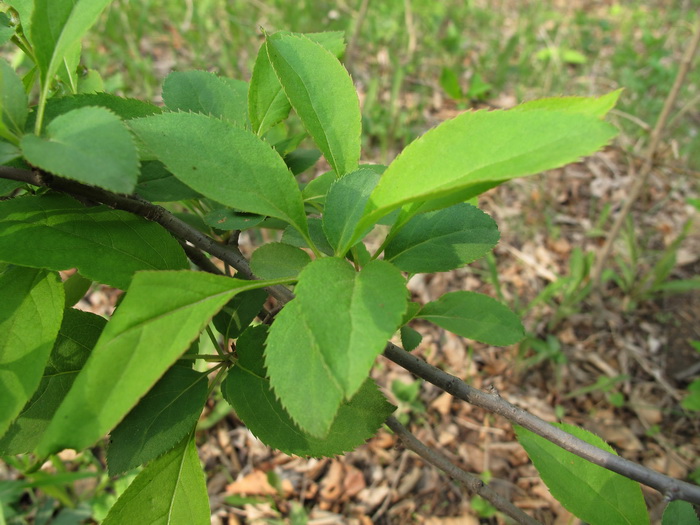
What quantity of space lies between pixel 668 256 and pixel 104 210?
8.93ft

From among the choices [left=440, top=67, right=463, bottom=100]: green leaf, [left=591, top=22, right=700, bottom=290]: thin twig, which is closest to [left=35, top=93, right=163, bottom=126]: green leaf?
[left=591, top=22, right=700, bottom=290]: thin twig

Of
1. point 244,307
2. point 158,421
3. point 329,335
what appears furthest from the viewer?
point 244,307

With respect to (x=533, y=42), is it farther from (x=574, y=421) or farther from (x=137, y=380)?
(x=137, y=380)

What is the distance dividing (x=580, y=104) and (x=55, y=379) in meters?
0.73

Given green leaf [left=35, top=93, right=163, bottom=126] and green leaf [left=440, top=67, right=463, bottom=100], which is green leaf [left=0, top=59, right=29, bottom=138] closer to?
green leaf [left=35, top=93, right=163, bottom=126]

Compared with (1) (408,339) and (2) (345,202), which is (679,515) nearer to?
(1) (408,339)

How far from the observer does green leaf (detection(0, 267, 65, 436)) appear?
55 cm

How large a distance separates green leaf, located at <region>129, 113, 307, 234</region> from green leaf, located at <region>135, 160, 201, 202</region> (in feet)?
0.31

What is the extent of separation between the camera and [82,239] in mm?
620

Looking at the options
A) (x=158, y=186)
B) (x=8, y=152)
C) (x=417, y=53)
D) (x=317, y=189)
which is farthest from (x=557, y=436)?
(x=417, y=53)

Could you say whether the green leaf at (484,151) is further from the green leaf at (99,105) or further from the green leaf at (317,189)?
the green leaf at (99,105)

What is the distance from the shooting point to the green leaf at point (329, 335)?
17.8 inches

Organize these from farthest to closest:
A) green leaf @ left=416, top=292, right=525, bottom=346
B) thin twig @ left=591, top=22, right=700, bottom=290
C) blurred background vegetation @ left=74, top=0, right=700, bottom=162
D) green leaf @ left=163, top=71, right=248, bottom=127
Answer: blurred background vegetation @ left=74, top=0, right=700, bottom=162, thin twig @ left=591, top=22, right=700, bottom=290, green leaf @ left=416, top=292, right=525, bottom=346, green leaf @ left=163, top=71, right=248, bottom=127

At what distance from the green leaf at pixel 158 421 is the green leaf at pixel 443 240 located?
1.13ft
